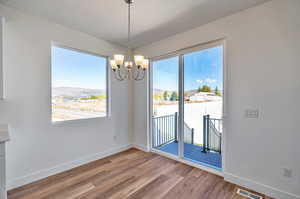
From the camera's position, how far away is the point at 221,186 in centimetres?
209

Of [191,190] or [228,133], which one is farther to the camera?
[228,133]

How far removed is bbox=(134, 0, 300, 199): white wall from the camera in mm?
1740

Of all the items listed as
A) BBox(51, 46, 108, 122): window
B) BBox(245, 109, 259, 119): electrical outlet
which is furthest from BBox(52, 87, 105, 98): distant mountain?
BBox(245, 109, 259, 119): electrical outlet

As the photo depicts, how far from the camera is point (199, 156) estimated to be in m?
2.80

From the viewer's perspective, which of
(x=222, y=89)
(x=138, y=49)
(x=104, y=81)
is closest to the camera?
(x=222, y=89)

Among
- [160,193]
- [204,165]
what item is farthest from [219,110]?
[160,193]

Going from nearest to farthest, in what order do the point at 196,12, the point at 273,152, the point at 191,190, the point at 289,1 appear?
the point at 289,1 → the point at 273,152 → the point at 191,190 → the point at 196,12

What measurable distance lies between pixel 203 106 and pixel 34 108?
2992 millimetres

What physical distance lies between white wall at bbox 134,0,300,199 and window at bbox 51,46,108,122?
2.49 meters

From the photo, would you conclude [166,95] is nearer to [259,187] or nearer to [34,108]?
[259,187]

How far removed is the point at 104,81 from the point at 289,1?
339 centimetres

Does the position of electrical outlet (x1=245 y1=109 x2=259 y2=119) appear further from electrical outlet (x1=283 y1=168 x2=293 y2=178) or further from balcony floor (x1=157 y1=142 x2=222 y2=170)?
balcony floor (x1=157 y1=142 x2=222 y2=170)

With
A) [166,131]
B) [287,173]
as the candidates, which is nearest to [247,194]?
[287,173]

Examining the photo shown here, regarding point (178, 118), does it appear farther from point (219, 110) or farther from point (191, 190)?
point (191, 190)
